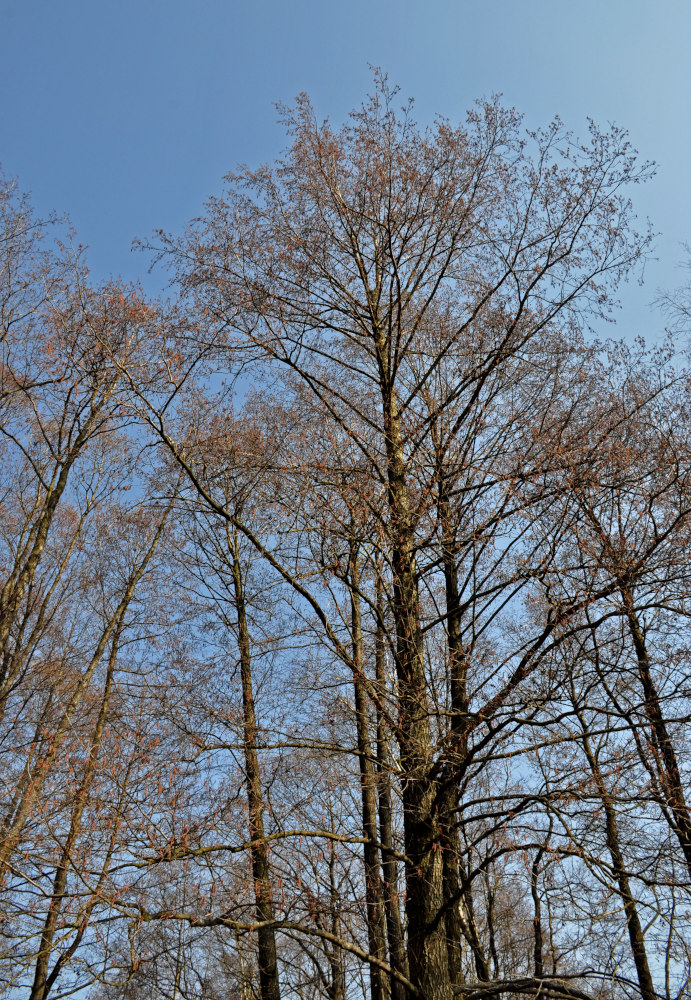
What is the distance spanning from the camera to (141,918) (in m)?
4.07

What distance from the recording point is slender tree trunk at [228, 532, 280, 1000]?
18.5 ft

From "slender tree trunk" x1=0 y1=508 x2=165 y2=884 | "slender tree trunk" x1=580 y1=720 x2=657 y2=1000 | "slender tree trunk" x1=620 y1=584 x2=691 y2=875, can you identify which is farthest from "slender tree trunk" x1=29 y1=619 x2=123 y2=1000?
"slender tree trunk" x1=620 y1=584 x2=691 y2=875

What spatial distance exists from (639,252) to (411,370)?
293 centimetres

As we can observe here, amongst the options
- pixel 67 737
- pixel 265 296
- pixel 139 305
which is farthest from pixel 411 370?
pixel 67 737

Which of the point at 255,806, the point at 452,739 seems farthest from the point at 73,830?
the point at 452,739

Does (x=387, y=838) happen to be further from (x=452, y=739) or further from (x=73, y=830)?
(x=452, y=739)

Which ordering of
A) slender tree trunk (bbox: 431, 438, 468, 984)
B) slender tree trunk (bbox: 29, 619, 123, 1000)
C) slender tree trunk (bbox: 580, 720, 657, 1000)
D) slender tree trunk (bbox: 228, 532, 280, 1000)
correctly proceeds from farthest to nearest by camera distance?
slender tree trunk (bbox: 29, 619, 123, 1000), slender tree trunk (bbox: 228, 532, 280, 1000), slender tree trunk (bbox: 431, 438, 468, 984), slender tree trunk (bbox: 580, 720, 657, 1000)

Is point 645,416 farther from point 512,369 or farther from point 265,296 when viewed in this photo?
point 265,296

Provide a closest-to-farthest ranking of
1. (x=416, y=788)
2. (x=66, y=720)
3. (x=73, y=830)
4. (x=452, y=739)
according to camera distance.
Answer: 1. (x=452, y=739)
2. (x=416, y=788)
3. (x=73, y=830)
4. (x=66, y=720)

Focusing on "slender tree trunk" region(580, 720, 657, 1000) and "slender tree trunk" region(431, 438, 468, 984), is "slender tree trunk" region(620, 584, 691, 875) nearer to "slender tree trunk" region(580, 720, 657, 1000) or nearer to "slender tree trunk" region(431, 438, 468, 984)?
"slender tree trunk" region(580, 720, 657, 1000)

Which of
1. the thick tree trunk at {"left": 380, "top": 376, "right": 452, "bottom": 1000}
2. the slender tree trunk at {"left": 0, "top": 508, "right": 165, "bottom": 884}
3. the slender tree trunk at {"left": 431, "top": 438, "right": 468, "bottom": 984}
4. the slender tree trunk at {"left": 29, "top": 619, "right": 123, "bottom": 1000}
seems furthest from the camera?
the slender tree trunk at {"left": 0, "top": 508, "right": 165, "bottom": 884}

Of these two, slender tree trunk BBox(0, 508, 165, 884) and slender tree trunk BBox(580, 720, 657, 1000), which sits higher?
slender tree trunk BBox(0, 508, 165, 884)

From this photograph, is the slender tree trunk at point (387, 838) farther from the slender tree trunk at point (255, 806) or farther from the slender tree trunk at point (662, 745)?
the slender tree trunk at point (662, 745)

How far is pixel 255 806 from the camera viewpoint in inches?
276
